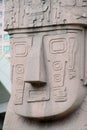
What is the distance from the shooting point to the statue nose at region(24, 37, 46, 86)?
20.3 ft

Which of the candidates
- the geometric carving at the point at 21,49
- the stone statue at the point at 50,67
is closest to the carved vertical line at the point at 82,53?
the stone statue at the point at 50,67

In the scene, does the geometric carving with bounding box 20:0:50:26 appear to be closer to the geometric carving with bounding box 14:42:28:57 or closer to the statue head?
the statue head

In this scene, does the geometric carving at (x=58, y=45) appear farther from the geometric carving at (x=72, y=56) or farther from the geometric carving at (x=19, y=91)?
the geometric carving at (x=19, y=91)

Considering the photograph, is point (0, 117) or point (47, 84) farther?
point (0, 117)

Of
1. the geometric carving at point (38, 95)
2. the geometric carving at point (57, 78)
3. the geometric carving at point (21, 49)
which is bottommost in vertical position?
the geometric carving at point (38, 95)

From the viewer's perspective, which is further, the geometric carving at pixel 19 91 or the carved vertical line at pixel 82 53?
the geometric carving at pixel 19 91

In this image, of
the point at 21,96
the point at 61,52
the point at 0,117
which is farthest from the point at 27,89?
the point at 0,117

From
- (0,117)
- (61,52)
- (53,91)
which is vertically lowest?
(0,117)

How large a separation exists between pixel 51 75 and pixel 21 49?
1.50 ft

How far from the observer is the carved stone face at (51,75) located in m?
6.16

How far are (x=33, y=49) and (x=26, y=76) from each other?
0.30 m

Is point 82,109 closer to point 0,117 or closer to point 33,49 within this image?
point 33,49

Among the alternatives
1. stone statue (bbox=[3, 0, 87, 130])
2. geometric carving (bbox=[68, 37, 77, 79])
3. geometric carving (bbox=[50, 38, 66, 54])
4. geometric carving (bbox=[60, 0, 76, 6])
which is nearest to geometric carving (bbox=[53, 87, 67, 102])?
stone statue (bbox=[3, 0, 87, 130])

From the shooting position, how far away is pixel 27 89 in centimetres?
636
